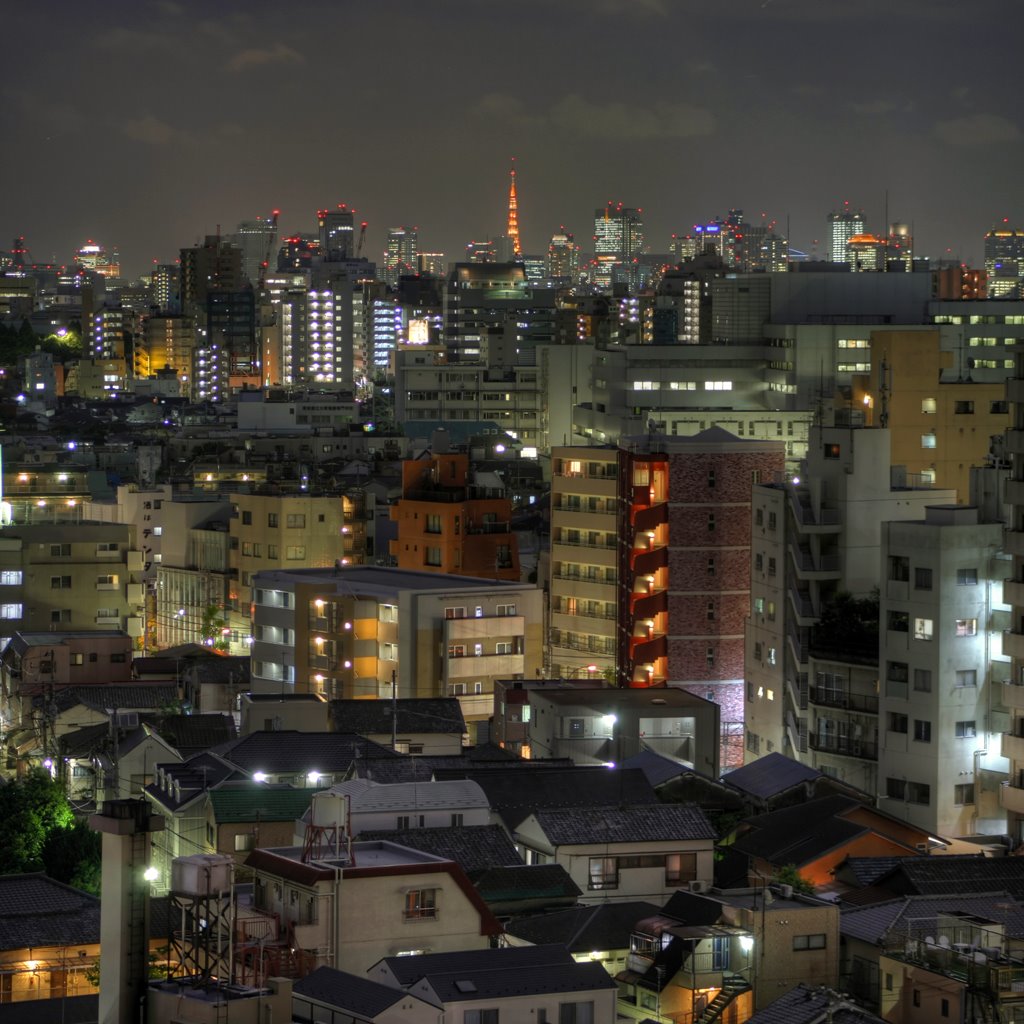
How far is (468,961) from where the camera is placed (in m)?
11.5

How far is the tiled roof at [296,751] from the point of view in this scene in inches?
681

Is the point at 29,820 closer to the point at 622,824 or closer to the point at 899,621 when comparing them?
the point at 622,824

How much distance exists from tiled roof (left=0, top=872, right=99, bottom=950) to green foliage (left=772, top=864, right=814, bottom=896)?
425 cm

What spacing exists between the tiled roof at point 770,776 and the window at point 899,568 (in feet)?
5.58

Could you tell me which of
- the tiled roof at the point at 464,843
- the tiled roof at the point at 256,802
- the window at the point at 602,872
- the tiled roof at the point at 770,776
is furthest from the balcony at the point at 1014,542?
the tiled roof at the point at 256,802

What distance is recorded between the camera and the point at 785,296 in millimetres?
37844

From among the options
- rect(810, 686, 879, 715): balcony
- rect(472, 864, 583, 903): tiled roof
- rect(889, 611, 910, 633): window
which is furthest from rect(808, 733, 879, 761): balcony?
rect(472, 864, 583, 903): tiled roof

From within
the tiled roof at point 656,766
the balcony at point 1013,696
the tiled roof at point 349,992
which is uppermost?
the balcony at point 1013,696

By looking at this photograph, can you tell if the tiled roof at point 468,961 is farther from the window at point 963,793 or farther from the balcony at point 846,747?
the balcony at point 846,747

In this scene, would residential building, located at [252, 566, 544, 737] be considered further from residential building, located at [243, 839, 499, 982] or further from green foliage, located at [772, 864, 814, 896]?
residential building, located at [243, 839, 499, 982]

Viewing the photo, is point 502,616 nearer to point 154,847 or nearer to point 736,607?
point 736,607

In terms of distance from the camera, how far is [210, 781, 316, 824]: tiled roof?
1537 centimetres

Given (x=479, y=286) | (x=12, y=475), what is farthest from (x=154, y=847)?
(x=479, y=286)

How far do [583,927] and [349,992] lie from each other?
2.72 m
